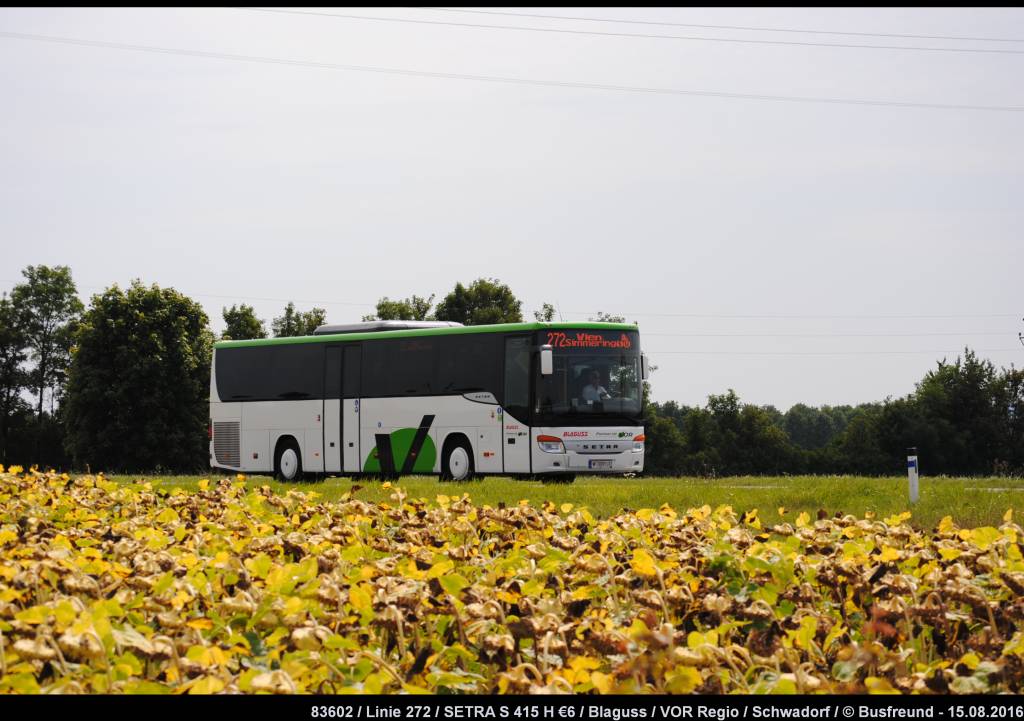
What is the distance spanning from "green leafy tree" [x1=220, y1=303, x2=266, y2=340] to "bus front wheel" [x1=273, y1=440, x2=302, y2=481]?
1965 inches

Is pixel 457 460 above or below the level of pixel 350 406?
below

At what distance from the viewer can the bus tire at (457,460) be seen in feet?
84.1

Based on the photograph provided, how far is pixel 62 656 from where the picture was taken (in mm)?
3422

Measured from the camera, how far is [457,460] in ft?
84.4

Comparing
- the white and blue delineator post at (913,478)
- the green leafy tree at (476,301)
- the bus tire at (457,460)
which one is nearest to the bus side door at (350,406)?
the bus tire at (457,460)

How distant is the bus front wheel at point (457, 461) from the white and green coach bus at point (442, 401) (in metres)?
0.03

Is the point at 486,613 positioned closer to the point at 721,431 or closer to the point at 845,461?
the point at 845,461

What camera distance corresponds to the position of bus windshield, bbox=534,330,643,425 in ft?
81.1

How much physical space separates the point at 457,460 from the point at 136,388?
3870 centimetres

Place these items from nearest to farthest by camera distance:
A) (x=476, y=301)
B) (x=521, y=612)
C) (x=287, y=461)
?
(x=521, y=612)
(x=287, y=461)
(x=476, y=301)

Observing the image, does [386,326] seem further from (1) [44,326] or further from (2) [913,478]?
(1) [44,326]

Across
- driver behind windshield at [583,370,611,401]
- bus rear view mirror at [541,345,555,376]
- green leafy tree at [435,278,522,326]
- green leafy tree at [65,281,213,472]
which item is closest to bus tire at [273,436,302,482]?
bus rear view mirror at [541,345,555,376]

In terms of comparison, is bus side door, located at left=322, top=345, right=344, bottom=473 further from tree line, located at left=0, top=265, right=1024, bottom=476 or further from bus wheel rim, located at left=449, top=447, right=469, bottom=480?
tree line, located at left=0, top=265, right=1024, bottom=476
